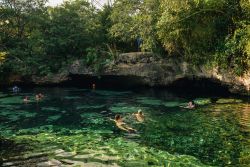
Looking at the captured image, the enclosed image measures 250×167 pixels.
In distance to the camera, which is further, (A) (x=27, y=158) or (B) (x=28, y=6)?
(B) (x=28, y=6)

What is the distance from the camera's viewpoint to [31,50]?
4469cm

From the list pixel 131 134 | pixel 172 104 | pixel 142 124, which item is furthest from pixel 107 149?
pixel 172 104

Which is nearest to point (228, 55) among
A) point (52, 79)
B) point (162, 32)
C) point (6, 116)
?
point (162, 32)

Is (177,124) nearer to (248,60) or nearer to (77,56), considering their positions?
(248,60)

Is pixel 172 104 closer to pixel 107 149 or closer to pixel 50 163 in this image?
pixel 107 149

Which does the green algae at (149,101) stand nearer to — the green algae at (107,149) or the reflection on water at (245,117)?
the reflection on water at (245,117)

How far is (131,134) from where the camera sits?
19.5m

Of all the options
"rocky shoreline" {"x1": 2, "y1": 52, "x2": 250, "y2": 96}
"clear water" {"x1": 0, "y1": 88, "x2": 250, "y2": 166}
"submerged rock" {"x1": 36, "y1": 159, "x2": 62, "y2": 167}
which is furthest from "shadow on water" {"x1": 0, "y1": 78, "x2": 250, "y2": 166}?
"rocky shoreline" {"x1": 2, "y1": 52, "x2": 250, "y2": 96}

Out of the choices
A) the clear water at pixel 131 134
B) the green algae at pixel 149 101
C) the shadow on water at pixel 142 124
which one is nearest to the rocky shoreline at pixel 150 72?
the shadow on water at pixel 142 124

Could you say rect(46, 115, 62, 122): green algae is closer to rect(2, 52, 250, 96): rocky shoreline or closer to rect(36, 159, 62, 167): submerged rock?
rect(36, 159, 62, 167): submerged rock

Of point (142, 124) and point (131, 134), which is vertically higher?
point (142, 124)

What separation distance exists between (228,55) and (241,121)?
350 inches

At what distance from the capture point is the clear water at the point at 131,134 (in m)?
14.6

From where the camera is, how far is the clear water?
14586 mm
